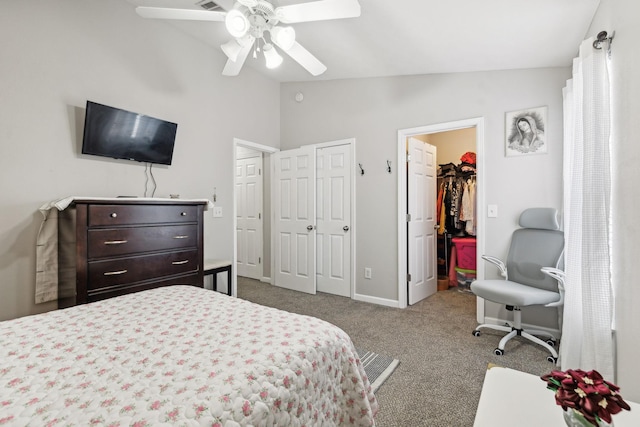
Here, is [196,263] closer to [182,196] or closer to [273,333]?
[182,196]

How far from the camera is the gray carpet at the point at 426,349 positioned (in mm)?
1777

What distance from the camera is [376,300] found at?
372 cm

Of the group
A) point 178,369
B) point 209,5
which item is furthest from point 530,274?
point 209,5

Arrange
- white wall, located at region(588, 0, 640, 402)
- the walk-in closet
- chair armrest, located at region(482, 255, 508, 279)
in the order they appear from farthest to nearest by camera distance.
Answer: the walk-in closet < chair armrest, located at region(482, 255, 508, 279) < white wall, located at region(588, 0, 640, 402)

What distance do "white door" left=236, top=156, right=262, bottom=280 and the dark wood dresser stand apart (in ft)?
7.02

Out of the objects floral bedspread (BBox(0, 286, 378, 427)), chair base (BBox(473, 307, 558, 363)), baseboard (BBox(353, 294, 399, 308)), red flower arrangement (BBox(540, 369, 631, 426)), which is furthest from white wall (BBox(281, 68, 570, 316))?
red flower arrangement (BBox(540, 369, 631, 426))

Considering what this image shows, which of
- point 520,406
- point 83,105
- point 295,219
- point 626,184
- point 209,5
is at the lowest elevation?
point 520,406

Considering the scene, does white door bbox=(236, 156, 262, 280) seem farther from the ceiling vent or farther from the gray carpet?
the ceiling vent

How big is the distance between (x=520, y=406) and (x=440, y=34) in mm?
2651

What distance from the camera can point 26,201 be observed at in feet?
7.30

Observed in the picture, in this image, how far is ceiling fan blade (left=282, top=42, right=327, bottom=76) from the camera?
87.0 inches

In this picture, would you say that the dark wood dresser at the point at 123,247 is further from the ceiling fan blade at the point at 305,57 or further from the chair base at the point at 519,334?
the chair base at the point at 519,334

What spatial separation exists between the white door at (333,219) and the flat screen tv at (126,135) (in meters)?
1.90

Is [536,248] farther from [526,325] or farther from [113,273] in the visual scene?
[113,273]
